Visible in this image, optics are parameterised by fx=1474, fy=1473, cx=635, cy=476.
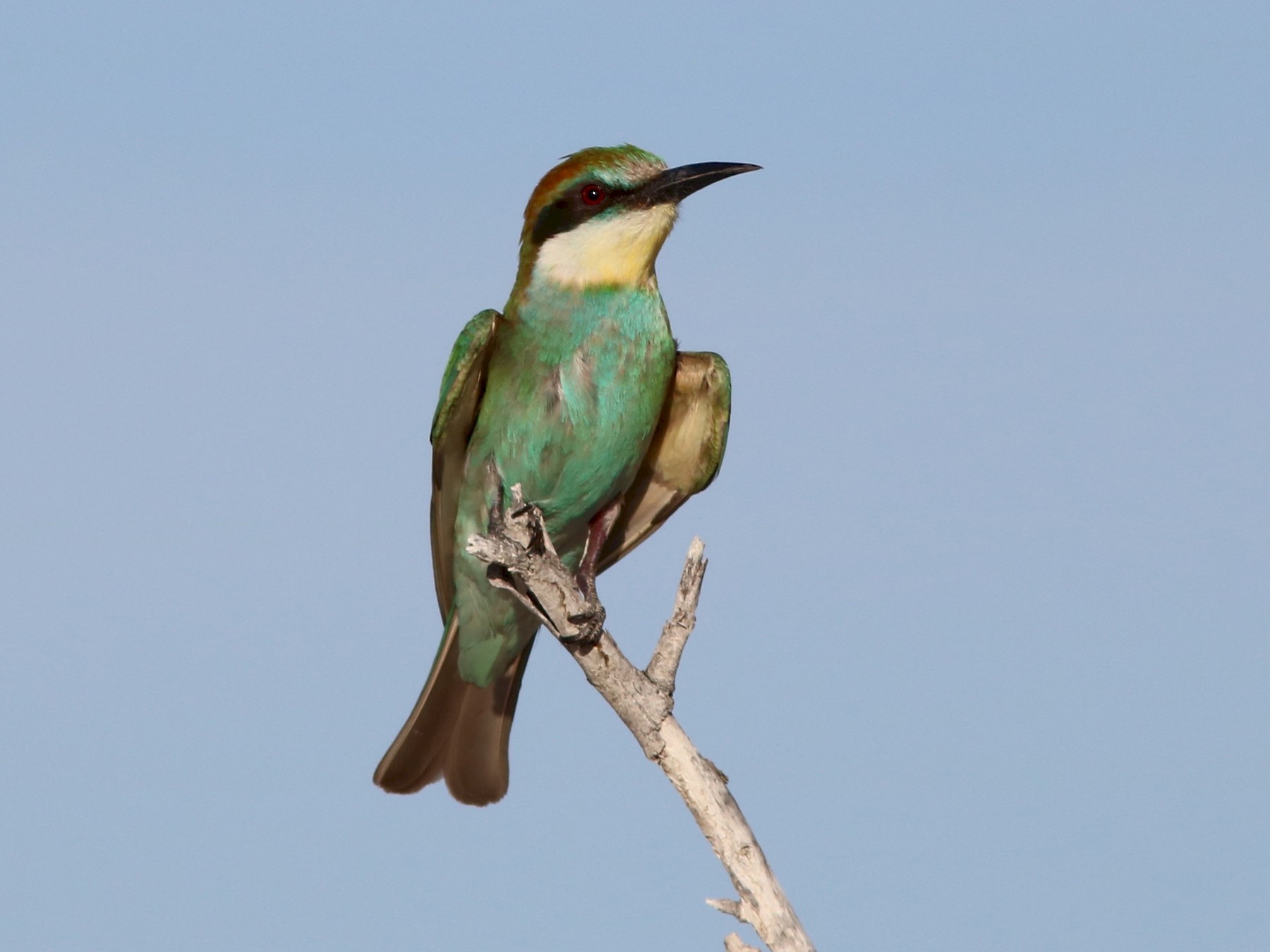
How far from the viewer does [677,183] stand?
4.95 meters

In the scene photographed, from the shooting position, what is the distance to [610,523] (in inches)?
203

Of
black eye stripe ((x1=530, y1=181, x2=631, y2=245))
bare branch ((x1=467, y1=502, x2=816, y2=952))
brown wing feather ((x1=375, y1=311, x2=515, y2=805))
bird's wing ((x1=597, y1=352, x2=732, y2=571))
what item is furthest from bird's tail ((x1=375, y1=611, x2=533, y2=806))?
black eye stripe ((x1=530, y1=181, x2=631, y2=245))

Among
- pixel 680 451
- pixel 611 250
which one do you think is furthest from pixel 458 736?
pixel 611 250

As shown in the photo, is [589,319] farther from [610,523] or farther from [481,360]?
[610,523]

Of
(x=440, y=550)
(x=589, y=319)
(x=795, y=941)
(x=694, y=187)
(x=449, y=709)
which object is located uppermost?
(x=694, y=187)

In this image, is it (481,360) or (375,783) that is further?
(375,783)

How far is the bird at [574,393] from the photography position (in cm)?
485

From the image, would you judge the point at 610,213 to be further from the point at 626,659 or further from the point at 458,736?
the point at 458,736

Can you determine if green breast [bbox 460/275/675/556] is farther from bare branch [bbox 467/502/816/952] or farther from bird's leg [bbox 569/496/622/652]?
bare branch [bbox 467/502/816/952]

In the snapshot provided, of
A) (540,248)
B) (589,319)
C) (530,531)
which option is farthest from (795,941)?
(540,248)

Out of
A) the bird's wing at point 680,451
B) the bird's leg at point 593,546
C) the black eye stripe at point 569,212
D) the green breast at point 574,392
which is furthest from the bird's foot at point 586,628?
the black eye stripe at point 569,212

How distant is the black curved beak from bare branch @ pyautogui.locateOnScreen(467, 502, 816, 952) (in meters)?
1.18

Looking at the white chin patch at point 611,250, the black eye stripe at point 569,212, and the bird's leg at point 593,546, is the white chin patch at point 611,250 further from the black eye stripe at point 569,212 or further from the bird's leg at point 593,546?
the bird's leg at point 593,546

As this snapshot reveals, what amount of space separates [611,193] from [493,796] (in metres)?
2.25
